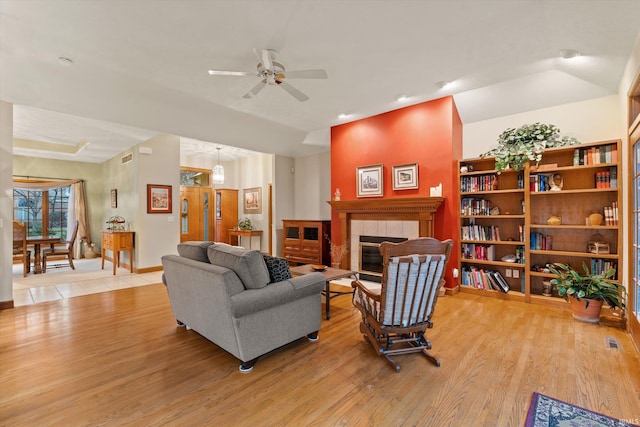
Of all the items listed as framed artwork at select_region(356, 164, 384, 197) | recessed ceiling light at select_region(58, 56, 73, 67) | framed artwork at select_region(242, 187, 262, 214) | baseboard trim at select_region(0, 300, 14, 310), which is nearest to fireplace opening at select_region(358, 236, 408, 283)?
framed artwork at select_region(356, 164, 384, 197)

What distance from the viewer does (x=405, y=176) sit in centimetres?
483

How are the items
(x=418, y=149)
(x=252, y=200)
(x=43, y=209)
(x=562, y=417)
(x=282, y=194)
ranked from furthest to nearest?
(x=252, y=200) → (x=43, y=209) → (x=282, y=194) → (x=418, y=149) → (x=562, y=417)

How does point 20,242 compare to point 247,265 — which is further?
point 20,242

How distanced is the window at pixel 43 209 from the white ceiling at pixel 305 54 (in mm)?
4063

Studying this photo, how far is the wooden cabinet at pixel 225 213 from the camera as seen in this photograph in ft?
28.8

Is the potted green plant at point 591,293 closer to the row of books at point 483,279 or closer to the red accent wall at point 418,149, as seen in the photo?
the row of books at point 483,279

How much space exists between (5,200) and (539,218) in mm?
7191

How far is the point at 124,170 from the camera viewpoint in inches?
273

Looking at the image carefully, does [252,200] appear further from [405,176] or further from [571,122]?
[571,122]

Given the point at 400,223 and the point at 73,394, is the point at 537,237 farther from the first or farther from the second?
the point at 73,394

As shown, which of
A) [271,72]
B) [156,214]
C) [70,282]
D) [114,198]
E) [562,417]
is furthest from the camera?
[114,198]

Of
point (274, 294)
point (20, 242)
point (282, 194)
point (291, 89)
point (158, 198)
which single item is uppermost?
point (291, 89)

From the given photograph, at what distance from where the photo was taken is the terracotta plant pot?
3.25 meters

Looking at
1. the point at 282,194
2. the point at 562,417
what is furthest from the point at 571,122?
the point at 282,194
